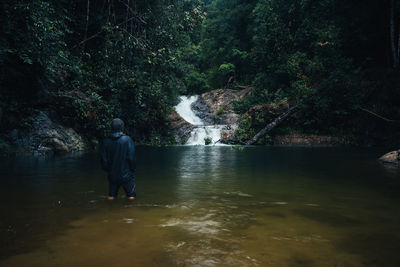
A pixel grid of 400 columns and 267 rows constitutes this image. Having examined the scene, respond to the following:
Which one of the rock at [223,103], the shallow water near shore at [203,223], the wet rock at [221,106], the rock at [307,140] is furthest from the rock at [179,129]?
the shallow water near shore at [203,223]

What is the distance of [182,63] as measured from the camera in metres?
20.4

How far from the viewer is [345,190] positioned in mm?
6824

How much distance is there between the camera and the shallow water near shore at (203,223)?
3146 millimetres

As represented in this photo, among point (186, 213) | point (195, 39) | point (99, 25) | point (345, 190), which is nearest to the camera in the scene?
point (186, 213)

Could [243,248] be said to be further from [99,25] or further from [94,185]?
[99,25]

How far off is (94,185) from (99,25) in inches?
421

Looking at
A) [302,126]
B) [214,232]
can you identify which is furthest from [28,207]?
[302,126]

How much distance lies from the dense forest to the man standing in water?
4181 mm

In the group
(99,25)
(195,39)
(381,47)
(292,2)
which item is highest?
(195,39)

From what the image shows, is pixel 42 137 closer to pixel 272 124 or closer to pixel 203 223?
pixel 203 223

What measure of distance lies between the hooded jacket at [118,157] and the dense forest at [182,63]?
4.22 metres

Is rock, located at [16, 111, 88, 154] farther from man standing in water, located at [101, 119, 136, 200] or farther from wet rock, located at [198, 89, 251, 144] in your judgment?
wet rock, located at [198, 89, 251, 144]

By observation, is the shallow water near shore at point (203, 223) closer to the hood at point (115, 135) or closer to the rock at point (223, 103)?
the hood at point (115, 135)

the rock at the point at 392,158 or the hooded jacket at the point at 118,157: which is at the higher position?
the hooded jacket at the point at 118,157
